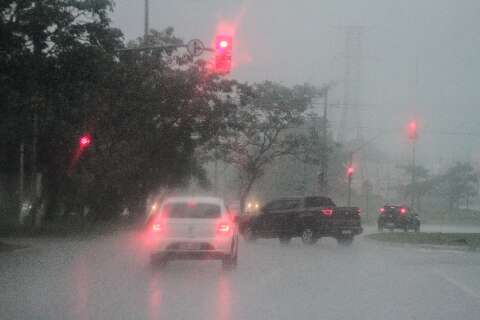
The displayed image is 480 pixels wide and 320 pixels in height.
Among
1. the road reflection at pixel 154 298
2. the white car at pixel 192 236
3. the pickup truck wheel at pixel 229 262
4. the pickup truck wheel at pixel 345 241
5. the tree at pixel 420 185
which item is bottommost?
the road reflection at pixel 154 298

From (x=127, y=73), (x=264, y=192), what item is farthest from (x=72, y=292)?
(x=264, y=192)

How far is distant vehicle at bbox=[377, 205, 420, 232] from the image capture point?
159ft

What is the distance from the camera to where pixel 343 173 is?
89.9 metres

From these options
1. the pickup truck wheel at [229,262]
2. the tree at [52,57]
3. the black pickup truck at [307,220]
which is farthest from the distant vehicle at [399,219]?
the pickup truck wheel at [229,262]

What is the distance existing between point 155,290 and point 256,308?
3.00 meters

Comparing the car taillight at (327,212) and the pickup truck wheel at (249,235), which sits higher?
the car taillight at (327,212)

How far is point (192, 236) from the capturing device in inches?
707

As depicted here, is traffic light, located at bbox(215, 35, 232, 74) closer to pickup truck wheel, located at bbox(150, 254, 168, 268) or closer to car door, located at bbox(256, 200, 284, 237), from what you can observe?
pickup truck wheel, located at bbox(150, 254, 168, 268)

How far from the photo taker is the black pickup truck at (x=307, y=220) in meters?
31.1

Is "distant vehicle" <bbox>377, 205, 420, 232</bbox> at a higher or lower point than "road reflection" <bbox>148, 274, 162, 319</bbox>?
higher

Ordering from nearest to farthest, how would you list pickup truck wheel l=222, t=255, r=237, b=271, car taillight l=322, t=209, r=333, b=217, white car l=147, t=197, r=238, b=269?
1. white car l=147, t=197, r=238, b=269
2. pickup truck wheel l=222, t=255, r=237, b=271
3. car taillight l=322, t=209, r=333, b=217

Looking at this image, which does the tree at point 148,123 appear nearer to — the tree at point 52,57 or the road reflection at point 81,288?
the tree at point 52,57

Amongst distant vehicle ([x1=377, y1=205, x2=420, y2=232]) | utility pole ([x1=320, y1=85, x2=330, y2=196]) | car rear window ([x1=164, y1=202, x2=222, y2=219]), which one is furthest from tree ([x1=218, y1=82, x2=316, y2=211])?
car rear window ([x1=164, y1=202, x2=222, y2=219])

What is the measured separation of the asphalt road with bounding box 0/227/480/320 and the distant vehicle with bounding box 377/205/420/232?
23331 millimetres
